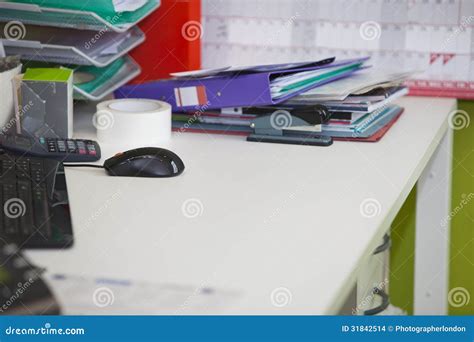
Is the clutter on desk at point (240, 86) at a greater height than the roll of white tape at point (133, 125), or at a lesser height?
greater

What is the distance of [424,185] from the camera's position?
2023 mm

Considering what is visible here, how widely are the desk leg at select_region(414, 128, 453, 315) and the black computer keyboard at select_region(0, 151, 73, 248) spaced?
1067mm

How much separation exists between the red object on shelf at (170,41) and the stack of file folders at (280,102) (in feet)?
0.97

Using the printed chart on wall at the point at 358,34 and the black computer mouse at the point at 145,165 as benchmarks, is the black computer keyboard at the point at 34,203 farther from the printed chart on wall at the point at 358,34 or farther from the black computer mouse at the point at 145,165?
the printed chart on wall at the point at 358,34

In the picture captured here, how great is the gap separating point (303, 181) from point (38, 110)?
1.75 ft

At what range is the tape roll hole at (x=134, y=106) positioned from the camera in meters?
1.61

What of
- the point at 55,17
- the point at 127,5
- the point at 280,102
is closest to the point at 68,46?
the point at 55,17

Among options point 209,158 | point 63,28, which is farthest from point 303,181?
point 63,28

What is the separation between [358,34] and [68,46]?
75cm

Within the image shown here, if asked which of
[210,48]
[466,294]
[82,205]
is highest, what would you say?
[210,48]

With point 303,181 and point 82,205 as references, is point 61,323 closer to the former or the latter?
point 82,205

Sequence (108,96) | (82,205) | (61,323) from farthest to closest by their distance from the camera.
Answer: (108,96) → (82,205) → (61,323)

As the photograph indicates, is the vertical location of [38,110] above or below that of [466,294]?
above

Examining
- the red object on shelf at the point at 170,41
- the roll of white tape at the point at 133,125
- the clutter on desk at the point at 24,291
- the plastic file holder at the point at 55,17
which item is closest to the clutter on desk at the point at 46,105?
the roll of white tape at the point at 133,125
